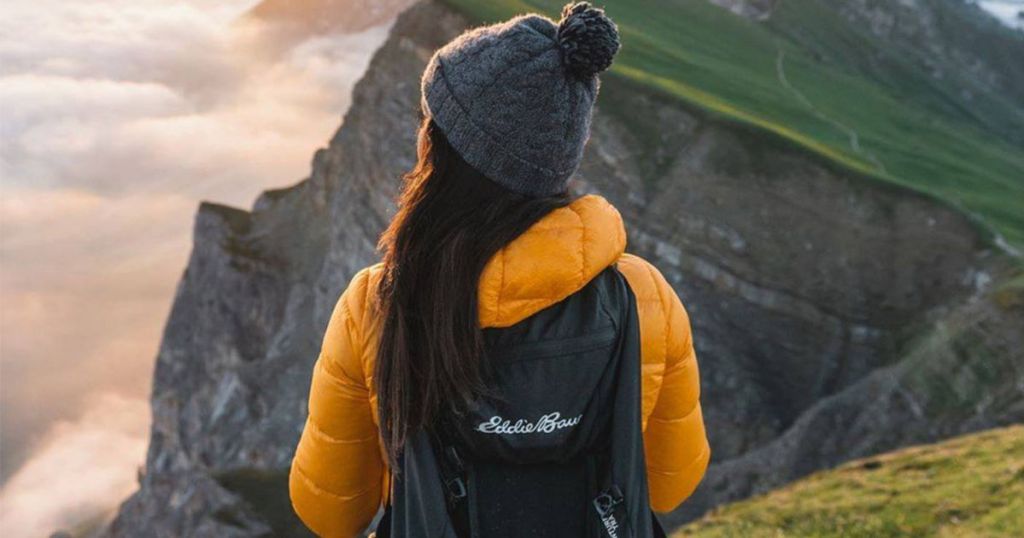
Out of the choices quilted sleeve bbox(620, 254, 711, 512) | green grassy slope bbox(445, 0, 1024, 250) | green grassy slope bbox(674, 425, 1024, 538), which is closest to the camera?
quilted sleeve bbox(620, 254, 711, 512)

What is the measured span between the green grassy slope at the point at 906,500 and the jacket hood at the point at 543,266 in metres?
10.2

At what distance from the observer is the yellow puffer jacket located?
3.97 meters

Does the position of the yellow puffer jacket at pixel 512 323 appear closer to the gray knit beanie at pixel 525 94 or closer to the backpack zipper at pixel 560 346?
the backpack zipper at pixel 560 346

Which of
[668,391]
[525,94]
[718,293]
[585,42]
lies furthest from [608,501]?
[718,293]

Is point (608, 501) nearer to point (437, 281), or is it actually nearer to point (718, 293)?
point (437, 281)

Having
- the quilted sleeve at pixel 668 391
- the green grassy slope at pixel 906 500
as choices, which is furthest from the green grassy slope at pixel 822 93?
the quilted sleeve at pixel 668 391

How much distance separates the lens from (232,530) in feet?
75.0

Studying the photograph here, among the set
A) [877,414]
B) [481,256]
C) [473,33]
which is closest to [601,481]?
[481,256]

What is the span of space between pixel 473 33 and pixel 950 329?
31.1 metres

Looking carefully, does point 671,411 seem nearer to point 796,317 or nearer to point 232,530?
point 232,530

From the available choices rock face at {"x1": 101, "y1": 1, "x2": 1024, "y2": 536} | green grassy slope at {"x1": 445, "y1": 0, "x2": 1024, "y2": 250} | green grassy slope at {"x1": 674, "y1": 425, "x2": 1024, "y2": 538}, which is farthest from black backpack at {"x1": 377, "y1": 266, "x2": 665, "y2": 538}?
green grassy slope at {"x1": 445, "y1": 0, "x2": 1024, "y2": 250}

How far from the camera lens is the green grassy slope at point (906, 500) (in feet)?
42.3

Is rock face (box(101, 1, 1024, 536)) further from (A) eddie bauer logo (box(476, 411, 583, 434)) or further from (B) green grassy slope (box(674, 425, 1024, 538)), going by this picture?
(A) eddie bauer logo (box(476, 411, 583, 434))

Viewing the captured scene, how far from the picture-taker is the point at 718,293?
37.4m
